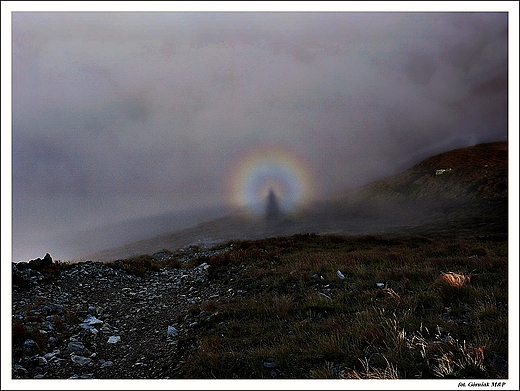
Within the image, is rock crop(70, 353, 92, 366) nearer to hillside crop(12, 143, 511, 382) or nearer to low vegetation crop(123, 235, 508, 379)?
hillside crop(12, 143, 511, 382)

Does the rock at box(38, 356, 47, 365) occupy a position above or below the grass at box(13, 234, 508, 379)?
below

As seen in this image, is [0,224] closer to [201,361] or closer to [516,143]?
[201,361]

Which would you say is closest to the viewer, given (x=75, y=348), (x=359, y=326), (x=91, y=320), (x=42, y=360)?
(x=359, y=326)

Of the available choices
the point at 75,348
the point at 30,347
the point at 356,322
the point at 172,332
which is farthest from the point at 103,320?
the point at 356,322

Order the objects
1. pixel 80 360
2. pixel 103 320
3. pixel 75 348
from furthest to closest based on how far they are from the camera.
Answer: pixel 103 320, pixel 75 348, pixel 80 360

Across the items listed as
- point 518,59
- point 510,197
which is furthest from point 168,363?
point 518,59

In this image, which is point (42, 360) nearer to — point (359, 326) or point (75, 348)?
point (75, 348)

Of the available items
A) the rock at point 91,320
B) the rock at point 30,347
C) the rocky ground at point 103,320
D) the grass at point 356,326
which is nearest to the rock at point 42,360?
the rocky ground at point 103,320

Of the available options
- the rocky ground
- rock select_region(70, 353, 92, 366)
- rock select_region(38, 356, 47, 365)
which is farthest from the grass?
rock select_region(70, 353, 92, 366)
